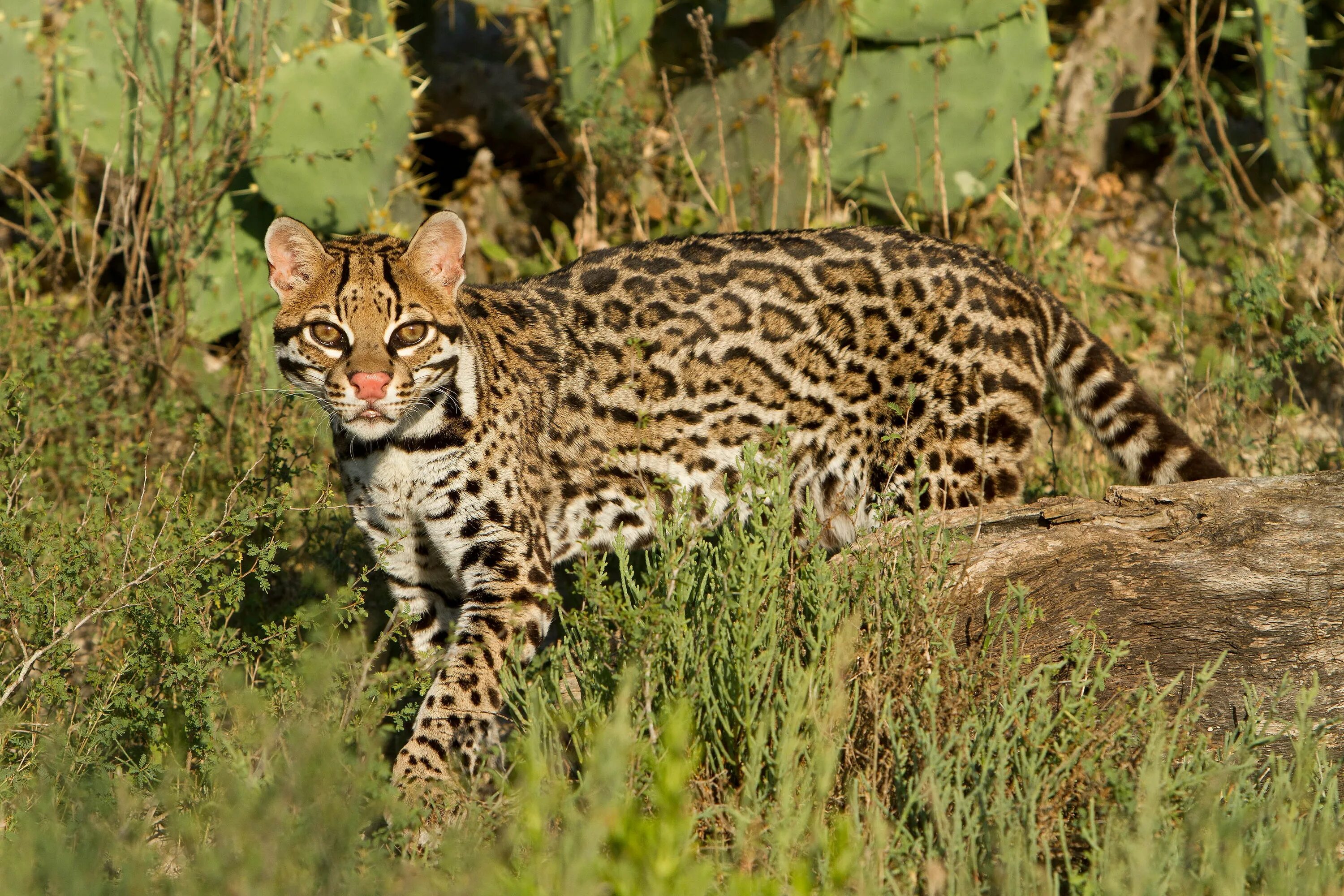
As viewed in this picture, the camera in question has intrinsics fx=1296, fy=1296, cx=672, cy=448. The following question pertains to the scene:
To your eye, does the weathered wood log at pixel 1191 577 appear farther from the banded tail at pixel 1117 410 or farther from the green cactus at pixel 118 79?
the green cactus at pixel 118 79

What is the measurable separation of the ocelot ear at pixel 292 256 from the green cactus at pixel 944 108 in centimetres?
411

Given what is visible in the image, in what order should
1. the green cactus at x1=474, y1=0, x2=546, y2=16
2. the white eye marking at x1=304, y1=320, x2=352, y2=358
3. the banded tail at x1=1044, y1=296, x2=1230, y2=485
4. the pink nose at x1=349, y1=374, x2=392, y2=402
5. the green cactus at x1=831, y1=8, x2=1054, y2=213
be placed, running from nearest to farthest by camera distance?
the pink nose at x1=349, y1=374, x2=392, y2=402 < the white eye marking at x1=304, y1=320, x2=352, y2=358 < the banded tail at x1=1044, y1=296, x2=1230, y2=485 < the green cactus at x1=831, y1=8, x2=1054, y2=213 < the green cactus at x1=474, y1=0, x2=546, y2=16

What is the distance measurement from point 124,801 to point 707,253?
11.3ft

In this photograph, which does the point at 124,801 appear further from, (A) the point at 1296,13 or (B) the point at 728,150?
(A) the point at 1296,13

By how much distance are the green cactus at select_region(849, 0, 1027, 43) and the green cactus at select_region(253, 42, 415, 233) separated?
265 cm

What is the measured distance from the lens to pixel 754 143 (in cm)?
817

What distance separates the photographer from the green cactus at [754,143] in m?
8.03

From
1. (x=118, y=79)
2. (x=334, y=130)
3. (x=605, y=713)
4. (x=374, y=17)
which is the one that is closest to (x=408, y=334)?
(x=605, y=713)

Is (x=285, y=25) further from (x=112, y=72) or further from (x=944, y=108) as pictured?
(x=944, y=108)

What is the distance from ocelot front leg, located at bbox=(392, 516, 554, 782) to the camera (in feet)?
14.6

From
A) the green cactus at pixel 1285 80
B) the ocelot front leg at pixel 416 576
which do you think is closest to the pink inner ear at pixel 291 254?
the ocelot front leg at pixel 416 576

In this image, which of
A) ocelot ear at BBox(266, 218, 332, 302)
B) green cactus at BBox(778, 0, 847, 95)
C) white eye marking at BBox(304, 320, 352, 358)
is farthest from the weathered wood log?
green cactus at BBox(778, 0, 847, 95)

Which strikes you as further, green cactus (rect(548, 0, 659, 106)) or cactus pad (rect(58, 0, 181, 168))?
green cactus (rect(548, 0, 659, 106))

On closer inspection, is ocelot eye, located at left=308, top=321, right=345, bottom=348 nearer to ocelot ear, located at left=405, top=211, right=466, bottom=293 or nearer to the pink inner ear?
the pink inner ear
